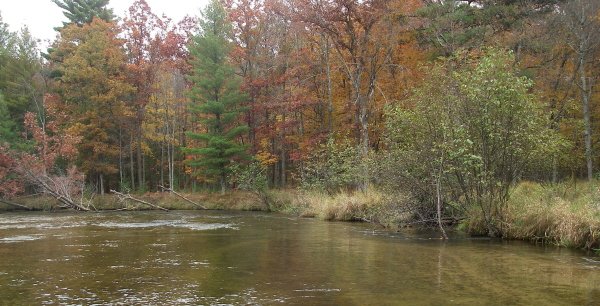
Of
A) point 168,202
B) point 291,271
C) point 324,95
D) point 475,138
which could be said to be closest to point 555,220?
point 475,138

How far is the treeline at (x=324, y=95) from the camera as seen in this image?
14891 mm

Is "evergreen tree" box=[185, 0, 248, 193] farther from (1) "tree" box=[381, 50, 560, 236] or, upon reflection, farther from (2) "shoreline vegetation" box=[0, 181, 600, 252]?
(1) "tree" box=[381, 50, 560, 236]

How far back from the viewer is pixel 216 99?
115 feet

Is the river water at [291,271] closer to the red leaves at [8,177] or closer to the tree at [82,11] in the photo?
the red leaves at [8,177]

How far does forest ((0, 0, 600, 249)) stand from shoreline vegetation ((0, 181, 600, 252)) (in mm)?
59

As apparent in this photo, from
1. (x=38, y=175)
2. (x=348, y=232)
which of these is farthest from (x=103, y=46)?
(x=348, y=232)

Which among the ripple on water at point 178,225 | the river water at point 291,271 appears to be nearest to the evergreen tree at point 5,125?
the ripple on water at point 178,225

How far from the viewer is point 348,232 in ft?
53.8

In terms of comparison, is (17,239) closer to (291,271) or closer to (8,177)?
(291,271)

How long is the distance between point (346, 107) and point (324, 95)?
489cm

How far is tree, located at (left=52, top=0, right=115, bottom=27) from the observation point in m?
40.6

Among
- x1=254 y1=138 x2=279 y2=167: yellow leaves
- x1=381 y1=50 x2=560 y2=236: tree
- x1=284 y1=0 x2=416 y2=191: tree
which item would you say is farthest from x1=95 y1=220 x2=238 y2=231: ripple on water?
x1=254 y1=138 x2=279 y2=167: yellow leaves

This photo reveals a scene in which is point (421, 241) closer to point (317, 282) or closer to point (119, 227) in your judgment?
A: point (317, 282)

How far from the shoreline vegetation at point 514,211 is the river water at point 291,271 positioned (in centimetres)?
75
